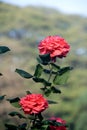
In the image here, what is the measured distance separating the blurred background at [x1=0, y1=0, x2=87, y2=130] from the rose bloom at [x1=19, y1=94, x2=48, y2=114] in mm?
11756

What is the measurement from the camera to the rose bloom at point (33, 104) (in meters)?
1.72

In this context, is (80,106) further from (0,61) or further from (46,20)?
(46,20)

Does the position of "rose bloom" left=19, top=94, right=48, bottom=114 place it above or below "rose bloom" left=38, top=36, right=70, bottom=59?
below

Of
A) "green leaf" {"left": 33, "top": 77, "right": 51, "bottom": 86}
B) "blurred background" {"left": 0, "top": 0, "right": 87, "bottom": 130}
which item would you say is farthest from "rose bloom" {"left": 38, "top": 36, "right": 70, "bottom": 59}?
"blurred background" {"left": 0, "top": 0, "right": 87, "bottom": 130}

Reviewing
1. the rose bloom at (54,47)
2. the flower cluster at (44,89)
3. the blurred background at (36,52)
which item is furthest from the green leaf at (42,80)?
the blurred background at (36,52)

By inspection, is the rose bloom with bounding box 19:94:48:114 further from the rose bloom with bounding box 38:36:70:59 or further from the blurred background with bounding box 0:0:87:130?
the blurred background with bounding box 0:0:87:130

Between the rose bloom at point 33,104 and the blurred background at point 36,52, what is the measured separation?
38.6ft

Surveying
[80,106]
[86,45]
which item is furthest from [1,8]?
[80,106]

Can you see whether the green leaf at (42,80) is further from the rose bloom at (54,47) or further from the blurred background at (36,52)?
the blurred background at (36,52)

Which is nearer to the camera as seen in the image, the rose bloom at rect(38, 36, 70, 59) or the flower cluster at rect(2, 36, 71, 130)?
the flower cluster at rect(2, 36, 71, 130)

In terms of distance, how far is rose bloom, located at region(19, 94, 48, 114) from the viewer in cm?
172

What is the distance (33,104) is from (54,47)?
29 centimetres

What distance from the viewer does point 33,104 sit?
68.6 inches

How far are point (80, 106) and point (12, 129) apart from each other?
53.6 feet
